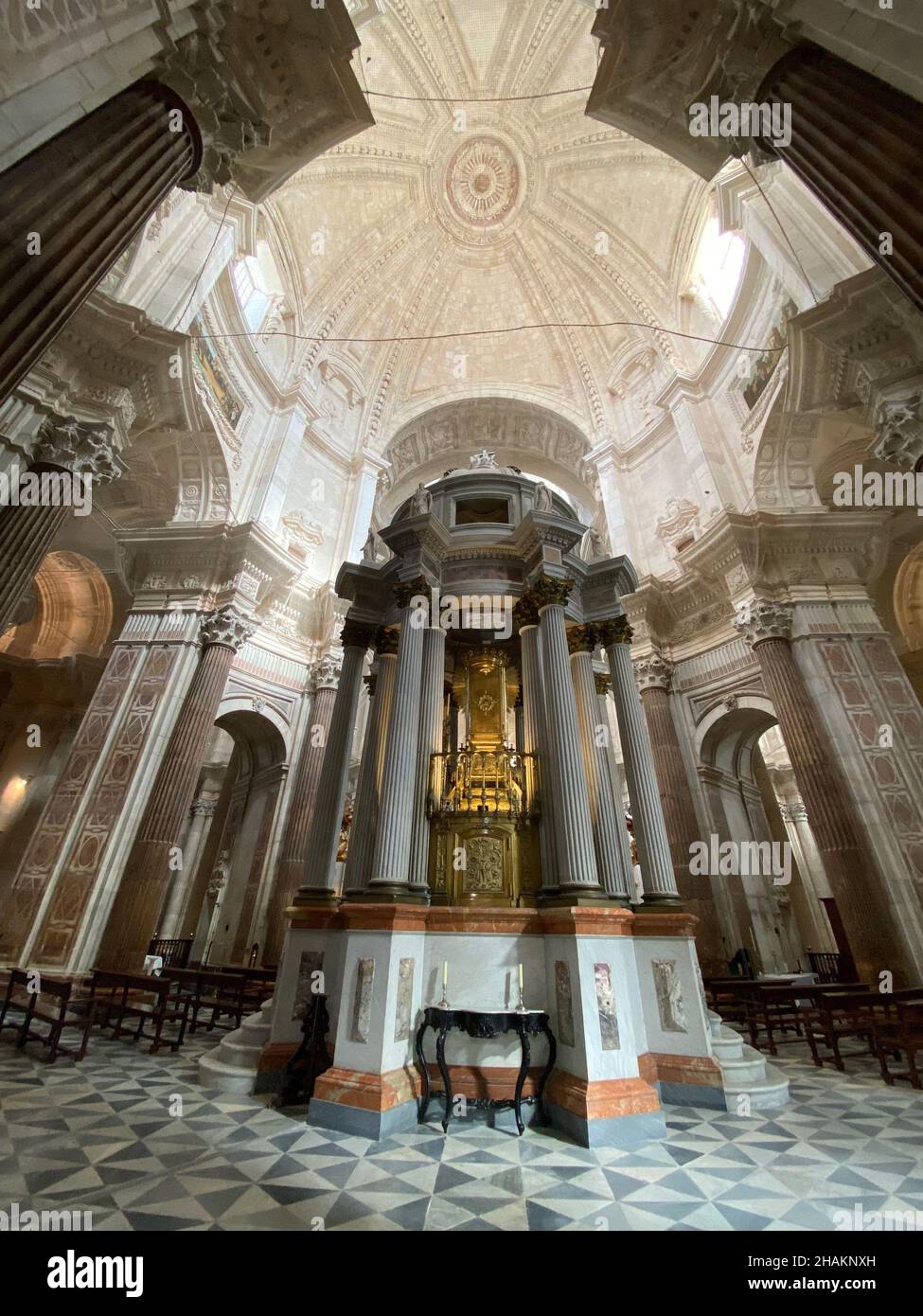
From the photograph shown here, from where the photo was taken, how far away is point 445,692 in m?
10.7

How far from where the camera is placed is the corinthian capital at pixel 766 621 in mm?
12547

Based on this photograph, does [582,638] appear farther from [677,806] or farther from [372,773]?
[677,806]

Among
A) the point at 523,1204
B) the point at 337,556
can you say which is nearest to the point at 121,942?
the point at 523,1204

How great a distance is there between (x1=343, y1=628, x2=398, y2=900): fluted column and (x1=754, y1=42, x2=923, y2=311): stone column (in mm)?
7633

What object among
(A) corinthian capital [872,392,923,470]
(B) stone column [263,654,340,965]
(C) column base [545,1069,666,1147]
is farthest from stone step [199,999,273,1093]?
(A) corinthian capital [872,392,923,470]

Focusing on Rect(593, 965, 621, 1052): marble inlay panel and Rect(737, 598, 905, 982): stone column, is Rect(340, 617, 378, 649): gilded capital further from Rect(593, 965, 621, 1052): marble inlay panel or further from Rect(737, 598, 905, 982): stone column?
Rect(737, 598, 905, 982): stone column

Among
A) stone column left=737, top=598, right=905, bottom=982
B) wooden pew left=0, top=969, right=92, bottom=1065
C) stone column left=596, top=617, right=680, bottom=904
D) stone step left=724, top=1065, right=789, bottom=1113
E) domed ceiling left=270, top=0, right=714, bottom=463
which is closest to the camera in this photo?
stone step left=724, top=1065, right=789, bottom=1113

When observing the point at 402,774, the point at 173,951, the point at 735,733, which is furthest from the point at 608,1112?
the point at 173,951

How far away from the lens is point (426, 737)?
26.0 feet

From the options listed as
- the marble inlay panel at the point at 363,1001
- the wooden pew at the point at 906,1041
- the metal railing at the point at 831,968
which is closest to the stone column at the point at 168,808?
the marble inlay panel at the point at 363,1001

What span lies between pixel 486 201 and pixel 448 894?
87.5 ft

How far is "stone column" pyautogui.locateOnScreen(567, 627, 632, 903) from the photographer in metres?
7.94
